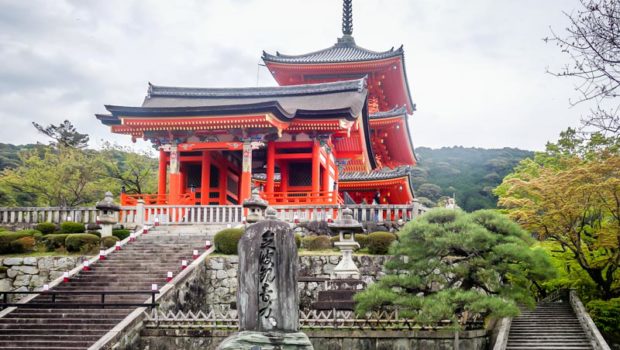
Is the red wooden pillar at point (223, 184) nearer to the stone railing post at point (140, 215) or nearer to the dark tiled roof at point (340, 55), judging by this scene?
the stone railing post at point (140, 215)

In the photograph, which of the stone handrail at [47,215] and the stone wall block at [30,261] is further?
the stone handrail at [47,215]

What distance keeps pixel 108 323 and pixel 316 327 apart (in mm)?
5426

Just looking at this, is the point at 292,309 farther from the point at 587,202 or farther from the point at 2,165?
the point at 2,165

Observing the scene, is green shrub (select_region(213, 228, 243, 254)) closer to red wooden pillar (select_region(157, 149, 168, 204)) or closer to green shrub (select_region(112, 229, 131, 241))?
green shrub (select_region(112, 229, 131, 241))

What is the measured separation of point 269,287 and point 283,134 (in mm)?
18466

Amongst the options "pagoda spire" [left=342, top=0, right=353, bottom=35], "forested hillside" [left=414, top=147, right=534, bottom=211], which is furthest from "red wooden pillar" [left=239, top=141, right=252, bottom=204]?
"forested hillside" [left=414, top=147, right=534, bottom=211]

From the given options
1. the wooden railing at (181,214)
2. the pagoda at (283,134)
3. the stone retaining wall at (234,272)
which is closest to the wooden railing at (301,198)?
the pagoda at (283,134)

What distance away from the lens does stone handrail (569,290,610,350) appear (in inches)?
770

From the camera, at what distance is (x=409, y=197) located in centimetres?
4128

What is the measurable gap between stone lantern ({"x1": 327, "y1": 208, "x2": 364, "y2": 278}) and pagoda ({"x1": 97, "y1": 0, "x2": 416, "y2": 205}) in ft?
20.4

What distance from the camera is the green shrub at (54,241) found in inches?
908

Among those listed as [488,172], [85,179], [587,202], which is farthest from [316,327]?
[488,172]

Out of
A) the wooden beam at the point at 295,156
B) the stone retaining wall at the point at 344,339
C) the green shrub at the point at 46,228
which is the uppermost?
the wooden beam at the point at 295,156

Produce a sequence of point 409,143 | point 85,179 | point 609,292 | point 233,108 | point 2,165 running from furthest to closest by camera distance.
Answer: point 2,165 < point 409,143 < point 85,179 < point 233,108 < point 609,292
